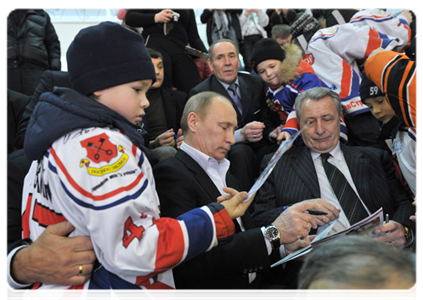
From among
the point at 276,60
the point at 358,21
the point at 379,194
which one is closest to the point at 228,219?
the point at 379,194

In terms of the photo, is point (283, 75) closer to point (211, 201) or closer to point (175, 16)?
point (175, 16)

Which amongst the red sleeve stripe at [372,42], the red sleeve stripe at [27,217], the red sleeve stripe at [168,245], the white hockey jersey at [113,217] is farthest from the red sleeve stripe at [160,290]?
the red sleeve stripe at [372,42]

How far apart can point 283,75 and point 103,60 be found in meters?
2.14

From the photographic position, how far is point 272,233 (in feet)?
5.30

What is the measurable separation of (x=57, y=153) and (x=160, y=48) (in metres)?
2.82

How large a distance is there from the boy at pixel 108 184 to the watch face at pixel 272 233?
306mm

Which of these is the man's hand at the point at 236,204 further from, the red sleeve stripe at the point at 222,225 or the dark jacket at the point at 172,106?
the dark jacket at the point at 172,106

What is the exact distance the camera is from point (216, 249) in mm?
1604

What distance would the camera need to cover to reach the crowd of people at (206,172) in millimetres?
1079

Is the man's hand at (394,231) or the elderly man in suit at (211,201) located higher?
the elderly man in suit at (211,201)

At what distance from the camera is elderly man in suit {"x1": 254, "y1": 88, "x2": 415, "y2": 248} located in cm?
233

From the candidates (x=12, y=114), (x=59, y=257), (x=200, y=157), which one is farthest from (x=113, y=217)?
(x=12, y=114)

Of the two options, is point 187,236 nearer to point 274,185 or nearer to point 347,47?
point 274,185

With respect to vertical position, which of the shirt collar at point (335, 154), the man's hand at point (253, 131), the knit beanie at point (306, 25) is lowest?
the shirt collar at point (335, 154)
